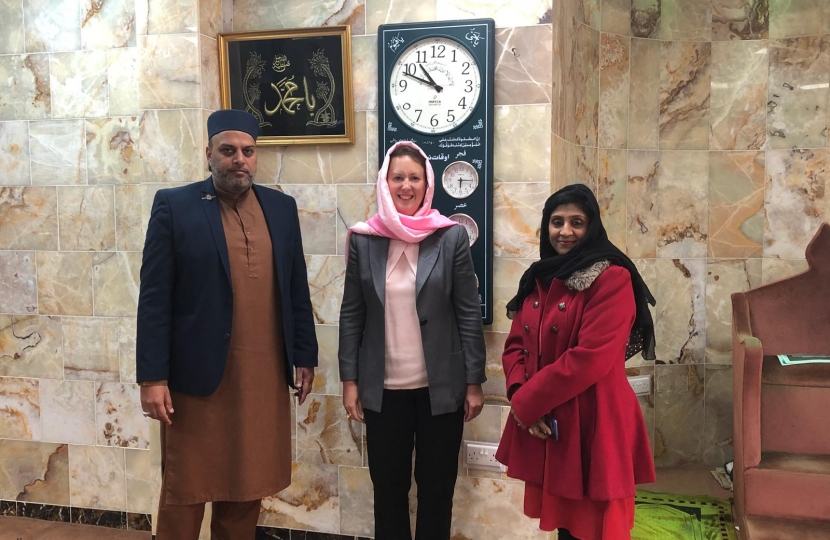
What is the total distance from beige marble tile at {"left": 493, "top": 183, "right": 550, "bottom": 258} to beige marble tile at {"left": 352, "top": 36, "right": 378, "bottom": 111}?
61 centimetres

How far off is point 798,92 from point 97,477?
390 centimetres

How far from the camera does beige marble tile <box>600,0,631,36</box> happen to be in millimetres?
3484

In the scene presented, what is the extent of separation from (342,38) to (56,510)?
2520 mm

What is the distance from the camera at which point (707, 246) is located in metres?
3.70

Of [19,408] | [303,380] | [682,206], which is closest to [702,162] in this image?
[682,206]

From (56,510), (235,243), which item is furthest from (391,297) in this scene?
(56,510)

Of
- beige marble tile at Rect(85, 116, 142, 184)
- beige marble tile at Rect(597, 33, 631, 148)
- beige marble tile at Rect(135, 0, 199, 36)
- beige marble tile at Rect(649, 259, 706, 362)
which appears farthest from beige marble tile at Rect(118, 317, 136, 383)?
beige marble tile at Rect(649, 259, 706, 362)

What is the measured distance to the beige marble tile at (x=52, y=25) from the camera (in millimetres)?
3068

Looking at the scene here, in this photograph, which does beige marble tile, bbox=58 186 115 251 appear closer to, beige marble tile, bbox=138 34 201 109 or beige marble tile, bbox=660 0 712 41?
beige marble tile, bbox=138 34 201 109

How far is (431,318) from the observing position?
2.22 meters

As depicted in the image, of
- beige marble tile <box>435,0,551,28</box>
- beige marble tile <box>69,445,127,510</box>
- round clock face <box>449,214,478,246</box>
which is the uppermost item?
beige marble tile <box>435,0,551,28</box>

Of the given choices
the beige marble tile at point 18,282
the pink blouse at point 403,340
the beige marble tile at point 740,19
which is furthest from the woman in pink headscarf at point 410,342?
the beige marble tile at point 740,19

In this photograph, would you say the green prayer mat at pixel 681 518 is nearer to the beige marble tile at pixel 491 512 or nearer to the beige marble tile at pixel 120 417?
the beige marble tile at pixel 491 512

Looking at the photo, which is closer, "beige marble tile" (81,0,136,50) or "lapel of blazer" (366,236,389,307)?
"lapel of blazer" (366,236,389,307)
